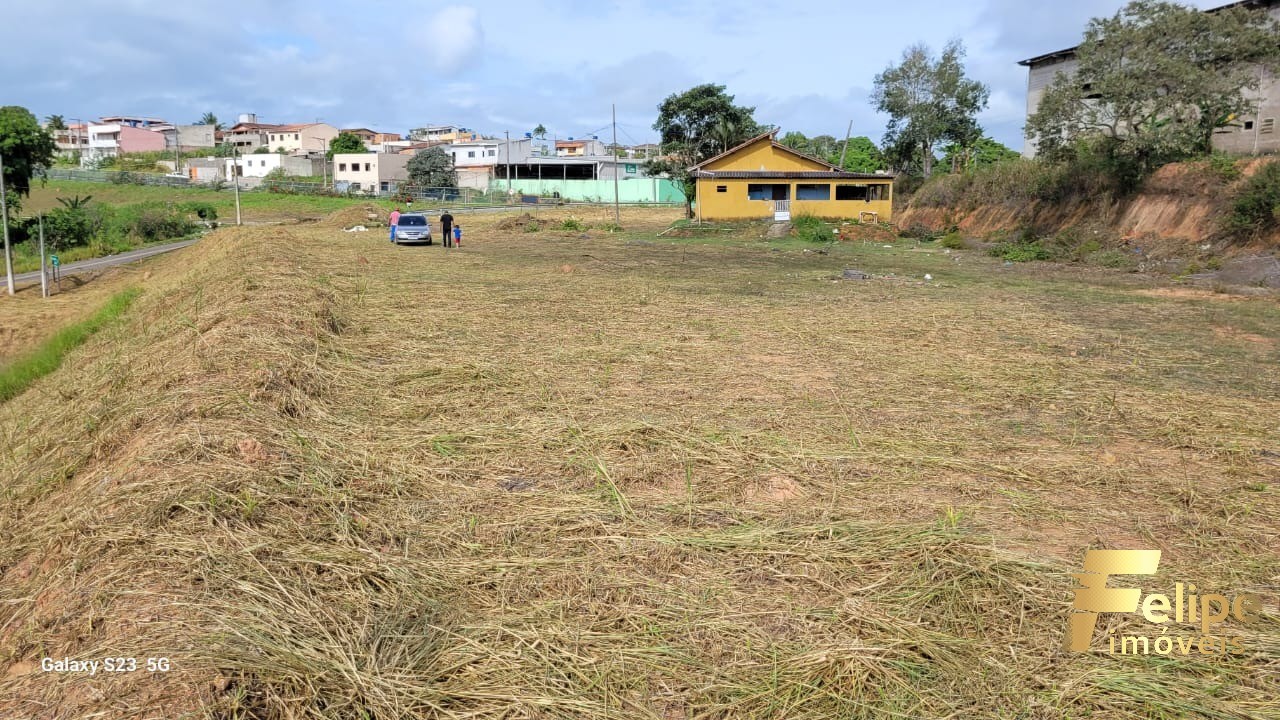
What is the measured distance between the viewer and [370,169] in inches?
3327

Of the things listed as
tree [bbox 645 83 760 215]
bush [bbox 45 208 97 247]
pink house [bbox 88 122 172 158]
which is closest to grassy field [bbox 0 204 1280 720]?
bush [bbox 45 208 97 247]

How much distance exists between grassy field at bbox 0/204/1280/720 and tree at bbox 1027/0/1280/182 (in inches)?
798

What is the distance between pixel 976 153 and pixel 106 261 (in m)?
47.3

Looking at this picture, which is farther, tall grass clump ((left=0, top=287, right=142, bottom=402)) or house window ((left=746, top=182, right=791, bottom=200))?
house window ((left=746, top=182, right=791, bottom=200))

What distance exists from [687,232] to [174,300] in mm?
28145

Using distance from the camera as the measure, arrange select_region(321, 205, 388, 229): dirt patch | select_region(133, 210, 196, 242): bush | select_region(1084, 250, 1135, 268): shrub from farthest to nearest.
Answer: select_region(321, 205, 388, 229): dirt patch → select_region(133, 210, 196, 242): bush → select_region(1084, 250, 1135, 268): shrub

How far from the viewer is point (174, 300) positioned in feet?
50.2

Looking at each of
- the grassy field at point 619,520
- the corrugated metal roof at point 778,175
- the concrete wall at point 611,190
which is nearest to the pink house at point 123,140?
the concrete wall at point 611,190

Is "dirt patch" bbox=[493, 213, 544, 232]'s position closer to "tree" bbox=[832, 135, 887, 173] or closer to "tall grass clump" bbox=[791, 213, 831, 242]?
"tall grass clump" bbox=[791, 213, 831, 242]

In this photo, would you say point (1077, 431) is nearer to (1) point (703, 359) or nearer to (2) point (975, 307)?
(1) point (703, 359)

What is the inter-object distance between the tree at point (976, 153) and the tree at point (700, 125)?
14409 millimetres

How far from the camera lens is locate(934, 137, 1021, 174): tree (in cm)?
5006

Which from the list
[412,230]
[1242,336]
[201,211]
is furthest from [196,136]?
[1242,336]

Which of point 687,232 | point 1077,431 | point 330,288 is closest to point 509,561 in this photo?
point 1077,431
